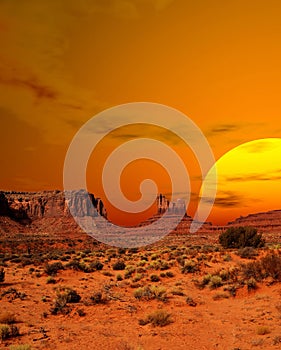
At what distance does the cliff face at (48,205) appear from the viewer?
145 m

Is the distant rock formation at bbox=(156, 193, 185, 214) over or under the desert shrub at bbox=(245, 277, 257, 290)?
over

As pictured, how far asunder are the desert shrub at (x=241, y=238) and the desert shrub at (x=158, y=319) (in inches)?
824

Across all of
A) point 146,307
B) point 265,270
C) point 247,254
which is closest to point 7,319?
point 146,307

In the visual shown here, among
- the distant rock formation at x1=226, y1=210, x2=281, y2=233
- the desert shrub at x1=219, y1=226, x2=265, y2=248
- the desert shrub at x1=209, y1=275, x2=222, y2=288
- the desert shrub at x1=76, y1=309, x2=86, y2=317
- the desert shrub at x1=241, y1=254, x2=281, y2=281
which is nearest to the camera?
the desert shrub at x1=76, y1=309, x2=86, y2=317

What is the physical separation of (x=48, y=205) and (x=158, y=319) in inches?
5937

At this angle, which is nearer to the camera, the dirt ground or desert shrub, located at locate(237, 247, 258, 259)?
the dirt ground

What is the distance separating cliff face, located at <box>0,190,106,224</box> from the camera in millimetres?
145125

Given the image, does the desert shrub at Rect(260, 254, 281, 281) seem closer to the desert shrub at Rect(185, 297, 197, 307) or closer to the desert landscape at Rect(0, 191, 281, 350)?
the desert landscape at Rect(0, 191, 281, 350)

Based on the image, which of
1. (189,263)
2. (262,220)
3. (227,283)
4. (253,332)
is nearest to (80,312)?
(253,332)

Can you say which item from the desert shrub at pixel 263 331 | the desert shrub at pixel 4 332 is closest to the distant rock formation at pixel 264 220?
the desert shrub at pixel 263 331

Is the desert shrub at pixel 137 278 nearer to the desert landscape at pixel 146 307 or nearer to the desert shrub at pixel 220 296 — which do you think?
the desert landscape at pixel 146 307

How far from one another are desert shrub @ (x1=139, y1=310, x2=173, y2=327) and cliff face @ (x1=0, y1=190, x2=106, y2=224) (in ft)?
441

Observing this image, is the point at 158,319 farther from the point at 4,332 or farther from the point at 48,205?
the point at 48,205

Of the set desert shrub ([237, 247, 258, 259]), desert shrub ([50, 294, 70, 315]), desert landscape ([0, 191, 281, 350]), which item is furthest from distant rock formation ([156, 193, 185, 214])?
desert shrub ([50, 294, 70, 315])
